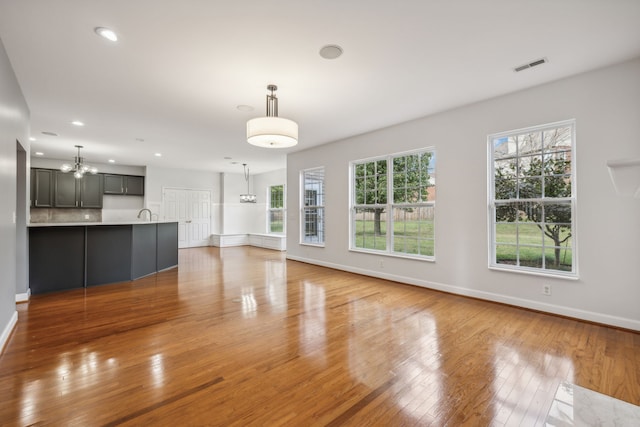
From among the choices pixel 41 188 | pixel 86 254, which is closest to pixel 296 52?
pixel 86 254

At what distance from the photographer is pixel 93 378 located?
209 cm

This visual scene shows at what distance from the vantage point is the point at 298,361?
2.35 meters

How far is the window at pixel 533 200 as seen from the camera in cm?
342

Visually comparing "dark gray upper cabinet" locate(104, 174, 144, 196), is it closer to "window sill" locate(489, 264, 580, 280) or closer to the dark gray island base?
the dark gray island base

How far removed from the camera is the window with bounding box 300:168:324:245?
22.4 ft

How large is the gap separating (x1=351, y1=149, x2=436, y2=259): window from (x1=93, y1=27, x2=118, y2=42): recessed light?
414cm

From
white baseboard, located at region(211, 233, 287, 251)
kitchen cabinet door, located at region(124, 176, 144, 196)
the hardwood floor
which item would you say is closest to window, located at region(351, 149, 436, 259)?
the hardwood floor

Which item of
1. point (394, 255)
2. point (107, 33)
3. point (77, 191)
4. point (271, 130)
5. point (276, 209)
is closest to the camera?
point (107, 33)

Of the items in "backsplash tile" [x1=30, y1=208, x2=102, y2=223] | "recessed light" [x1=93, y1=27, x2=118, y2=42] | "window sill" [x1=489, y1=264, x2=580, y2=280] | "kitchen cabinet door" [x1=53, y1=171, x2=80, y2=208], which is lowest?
"window sill" [x1=489, y1=264, x2=580, y2=280]

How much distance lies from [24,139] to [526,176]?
677 centimetres

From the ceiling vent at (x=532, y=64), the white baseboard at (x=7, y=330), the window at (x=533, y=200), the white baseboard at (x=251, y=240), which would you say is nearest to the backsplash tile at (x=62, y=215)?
the white baseboard at (x=251, y=240)

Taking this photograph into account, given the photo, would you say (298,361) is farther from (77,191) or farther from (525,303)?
(77,191)

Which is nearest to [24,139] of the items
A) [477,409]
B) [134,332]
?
[134,332]

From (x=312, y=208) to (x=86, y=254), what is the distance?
4.42 meters
